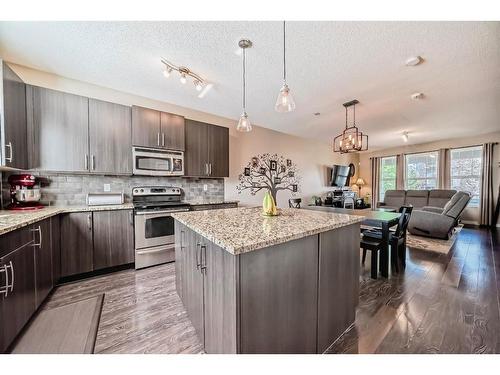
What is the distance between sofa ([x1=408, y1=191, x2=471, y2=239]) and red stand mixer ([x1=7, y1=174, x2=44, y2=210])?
20.6 feet

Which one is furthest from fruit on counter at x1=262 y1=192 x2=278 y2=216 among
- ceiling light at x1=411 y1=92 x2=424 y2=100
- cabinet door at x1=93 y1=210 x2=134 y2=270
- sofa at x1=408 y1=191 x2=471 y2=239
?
sofa at x1=408 y1=191 x2=471 y2=239

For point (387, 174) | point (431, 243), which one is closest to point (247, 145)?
point (431, 243)

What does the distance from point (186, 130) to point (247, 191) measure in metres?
1.89

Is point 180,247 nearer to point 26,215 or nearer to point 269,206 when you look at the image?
point 269,206

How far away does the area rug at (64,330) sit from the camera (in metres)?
1.44

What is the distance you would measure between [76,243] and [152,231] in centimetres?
79

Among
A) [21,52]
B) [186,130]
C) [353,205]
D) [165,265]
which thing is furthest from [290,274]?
[353,205]

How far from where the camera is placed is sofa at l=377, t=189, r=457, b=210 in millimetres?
5555

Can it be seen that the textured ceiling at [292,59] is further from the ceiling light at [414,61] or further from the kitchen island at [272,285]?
the kitchen island at [272,285]

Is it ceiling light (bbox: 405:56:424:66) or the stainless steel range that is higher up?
ceiling light (bbox: 405:56:424:66)

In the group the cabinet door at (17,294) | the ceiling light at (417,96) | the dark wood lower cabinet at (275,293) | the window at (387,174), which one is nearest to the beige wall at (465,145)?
the window at (387,174)

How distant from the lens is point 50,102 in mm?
2359

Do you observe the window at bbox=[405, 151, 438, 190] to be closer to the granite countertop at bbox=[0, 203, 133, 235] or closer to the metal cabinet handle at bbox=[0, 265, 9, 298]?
the granite countertop at bbox=[0, 203, 133, 235]
